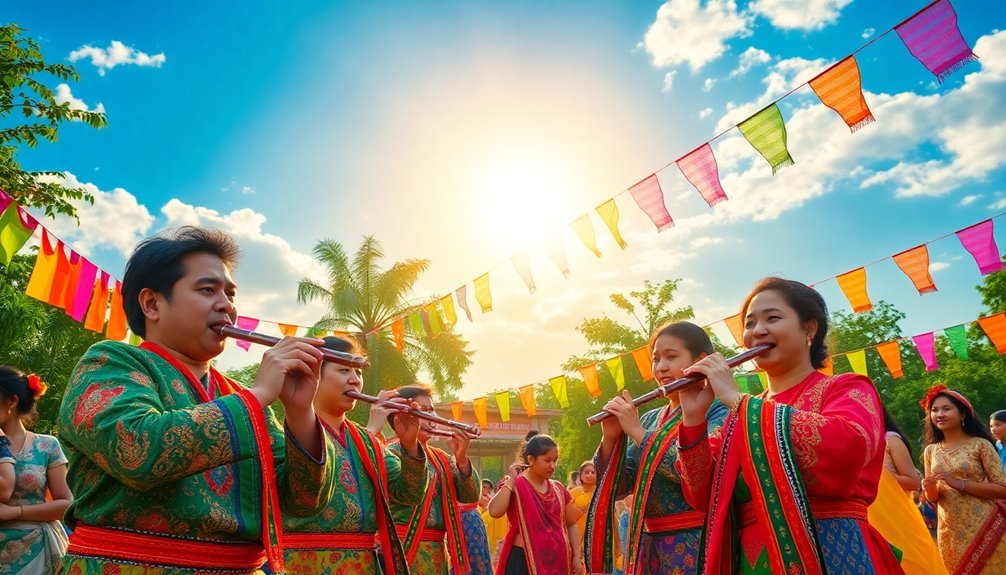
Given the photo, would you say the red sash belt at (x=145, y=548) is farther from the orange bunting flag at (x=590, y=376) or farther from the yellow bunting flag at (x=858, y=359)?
the orange bunting flag at (x=590, y=376)

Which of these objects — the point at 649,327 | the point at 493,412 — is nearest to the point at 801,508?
the point at 493,412

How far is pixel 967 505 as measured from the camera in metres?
5.93

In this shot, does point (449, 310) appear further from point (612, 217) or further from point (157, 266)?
point (157, 266)

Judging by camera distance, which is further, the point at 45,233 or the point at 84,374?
the point at 45,233

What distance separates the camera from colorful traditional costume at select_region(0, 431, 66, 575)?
13.0ft

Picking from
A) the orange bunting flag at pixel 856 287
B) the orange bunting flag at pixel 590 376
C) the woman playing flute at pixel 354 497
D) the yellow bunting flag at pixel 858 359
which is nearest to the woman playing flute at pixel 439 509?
the woman playing flute at pixel 354 497

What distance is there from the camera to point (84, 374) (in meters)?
1.95

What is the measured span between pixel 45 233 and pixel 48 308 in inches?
464

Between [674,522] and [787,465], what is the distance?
1153 mm

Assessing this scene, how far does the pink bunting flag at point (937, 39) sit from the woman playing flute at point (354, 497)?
15.8 feet

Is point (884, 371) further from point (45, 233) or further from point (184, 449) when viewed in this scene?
point (184, 449)

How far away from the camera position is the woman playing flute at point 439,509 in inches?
187

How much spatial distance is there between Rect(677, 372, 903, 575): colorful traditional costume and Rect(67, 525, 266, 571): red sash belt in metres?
1.69

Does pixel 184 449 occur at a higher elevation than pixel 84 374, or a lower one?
lower
